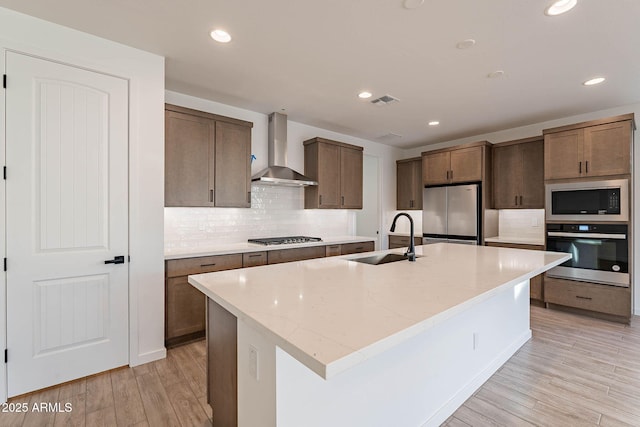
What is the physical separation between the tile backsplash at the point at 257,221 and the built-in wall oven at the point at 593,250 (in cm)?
294

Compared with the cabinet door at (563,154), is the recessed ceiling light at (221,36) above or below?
above

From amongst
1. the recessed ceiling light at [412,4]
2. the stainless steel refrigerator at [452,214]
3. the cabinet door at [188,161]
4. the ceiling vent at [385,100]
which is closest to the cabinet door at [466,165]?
the stainless steel refrigerator at [452,214]

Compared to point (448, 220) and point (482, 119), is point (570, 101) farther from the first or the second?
point (448, 220)

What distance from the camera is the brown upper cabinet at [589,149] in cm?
335

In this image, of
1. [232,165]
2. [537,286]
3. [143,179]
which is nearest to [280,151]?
[232,165]

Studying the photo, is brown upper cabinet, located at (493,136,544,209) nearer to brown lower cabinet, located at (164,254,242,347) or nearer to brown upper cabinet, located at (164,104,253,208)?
brown upper cabinet, located at (164,104,253,208)

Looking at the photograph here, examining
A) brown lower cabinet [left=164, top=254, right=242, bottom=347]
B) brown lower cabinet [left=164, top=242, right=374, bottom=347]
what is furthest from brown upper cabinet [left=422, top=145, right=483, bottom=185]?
brown lower cabinet [left=164, top=254, right=242, bottom=347]

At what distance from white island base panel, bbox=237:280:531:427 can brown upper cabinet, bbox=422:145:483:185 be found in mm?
2724

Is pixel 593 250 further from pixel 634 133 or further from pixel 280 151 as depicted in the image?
pixel 280 151

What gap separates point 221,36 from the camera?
226cm

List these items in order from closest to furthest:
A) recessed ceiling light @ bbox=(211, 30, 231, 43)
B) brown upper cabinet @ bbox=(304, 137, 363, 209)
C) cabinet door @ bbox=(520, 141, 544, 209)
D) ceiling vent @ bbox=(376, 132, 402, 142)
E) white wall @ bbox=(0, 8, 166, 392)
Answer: recessed ceiling light @ bbox=(211, 30, 231, 43) → white wall @ bbox=(0, 8, 166, 392) → cabinet door @ bbox=(520, 141, 544, 209) → brown upper cabinet @ bbox=(304, 137, 363, 209) → ceiling vent @ bbox=(376, 132, 402, 142)

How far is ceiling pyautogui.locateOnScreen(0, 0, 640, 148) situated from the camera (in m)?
1.96

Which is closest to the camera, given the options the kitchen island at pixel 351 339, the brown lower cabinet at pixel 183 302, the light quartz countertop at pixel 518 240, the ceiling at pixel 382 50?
the kitchen island at pixel 351 339

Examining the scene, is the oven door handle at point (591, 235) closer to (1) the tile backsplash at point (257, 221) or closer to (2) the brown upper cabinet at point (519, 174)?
(2) the brown upper cabinet at point (519, 174)
